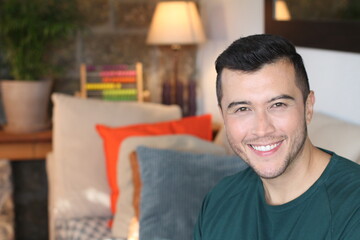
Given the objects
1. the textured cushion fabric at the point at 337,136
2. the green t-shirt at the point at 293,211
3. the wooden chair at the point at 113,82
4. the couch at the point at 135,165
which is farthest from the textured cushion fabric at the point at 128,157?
the wooden chair at the point at 113,82

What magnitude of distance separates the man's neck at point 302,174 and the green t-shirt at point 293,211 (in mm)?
33

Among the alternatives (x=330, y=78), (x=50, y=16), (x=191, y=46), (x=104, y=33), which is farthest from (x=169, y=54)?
(x=330, y=78)

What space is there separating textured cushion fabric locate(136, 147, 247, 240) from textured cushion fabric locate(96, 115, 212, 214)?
0.44m

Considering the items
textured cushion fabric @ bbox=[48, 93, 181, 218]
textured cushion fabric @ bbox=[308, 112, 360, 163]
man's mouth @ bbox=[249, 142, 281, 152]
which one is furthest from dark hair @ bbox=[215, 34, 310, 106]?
textured cushion fabric @ bbox=[48, 93, 181, 218]

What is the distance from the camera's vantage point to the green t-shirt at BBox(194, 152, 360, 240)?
119 centimetres

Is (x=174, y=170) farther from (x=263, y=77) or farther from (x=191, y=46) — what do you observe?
(x=191, y=46)

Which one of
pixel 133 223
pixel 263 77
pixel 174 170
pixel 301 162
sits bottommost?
pixel 133 223

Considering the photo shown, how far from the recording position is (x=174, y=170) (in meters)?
2.15

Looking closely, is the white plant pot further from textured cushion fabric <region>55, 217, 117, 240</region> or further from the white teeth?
the white teeth

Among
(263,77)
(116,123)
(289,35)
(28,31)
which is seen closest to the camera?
(263,77)

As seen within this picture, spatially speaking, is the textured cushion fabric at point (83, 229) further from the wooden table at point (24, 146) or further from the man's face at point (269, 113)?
the man's face at point (269, 113)

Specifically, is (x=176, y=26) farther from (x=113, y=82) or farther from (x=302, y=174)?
(x=302, y=174)

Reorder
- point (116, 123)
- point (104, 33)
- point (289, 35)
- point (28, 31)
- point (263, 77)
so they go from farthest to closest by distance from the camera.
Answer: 1. point (104, 33)
2. point (28, 31)
3. point (116, 123)
4. point (289, 35)
5. point (263, 77)

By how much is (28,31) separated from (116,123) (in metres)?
0.91
